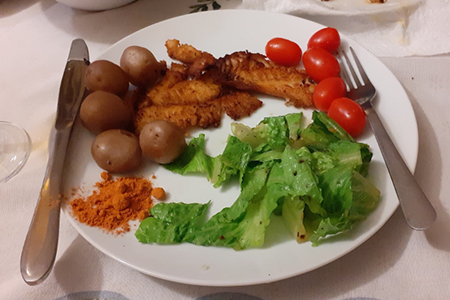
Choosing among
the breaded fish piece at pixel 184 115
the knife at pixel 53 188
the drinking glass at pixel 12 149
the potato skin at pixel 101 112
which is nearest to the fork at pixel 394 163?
the breaded fish piece at pixel 184 115

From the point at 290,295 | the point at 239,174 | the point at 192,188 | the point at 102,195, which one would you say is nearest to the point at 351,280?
the point at 290,295

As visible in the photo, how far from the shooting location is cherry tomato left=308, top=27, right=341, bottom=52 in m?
1.66

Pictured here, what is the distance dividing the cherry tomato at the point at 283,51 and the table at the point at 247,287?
52cm

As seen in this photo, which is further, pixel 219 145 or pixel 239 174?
pixel 219 145

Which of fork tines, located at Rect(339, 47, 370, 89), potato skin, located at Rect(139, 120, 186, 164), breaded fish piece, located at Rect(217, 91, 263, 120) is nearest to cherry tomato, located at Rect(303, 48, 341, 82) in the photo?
fork tines, located at Rect(339, 47, 370, 89)

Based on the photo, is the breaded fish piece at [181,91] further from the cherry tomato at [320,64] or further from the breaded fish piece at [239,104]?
the cherry tomato at [320,64]

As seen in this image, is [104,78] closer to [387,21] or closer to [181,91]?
[181,91]

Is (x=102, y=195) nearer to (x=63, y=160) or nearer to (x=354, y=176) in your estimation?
(x=63, y=160)

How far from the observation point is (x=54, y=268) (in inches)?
46.3

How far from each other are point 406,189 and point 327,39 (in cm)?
88

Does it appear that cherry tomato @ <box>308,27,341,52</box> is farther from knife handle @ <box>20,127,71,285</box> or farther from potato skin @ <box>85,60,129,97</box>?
knife handle @ <box>20,127,71,285</box>

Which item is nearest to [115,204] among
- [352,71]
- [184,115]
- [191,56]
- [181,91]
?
[184,115]

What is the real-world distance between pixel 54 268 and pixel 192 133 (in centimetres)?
75

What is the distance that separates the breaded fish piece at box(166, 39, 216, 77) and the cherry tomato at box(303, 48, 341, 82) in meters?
0.47
